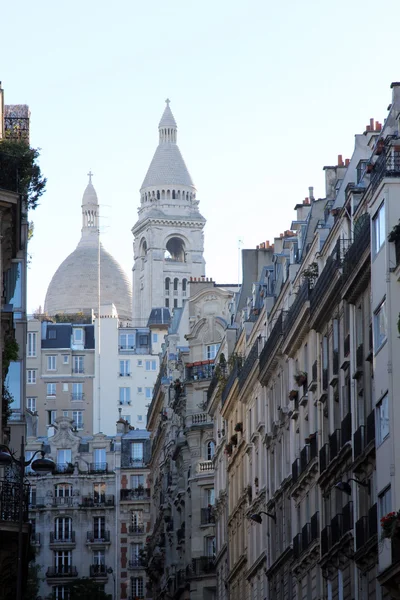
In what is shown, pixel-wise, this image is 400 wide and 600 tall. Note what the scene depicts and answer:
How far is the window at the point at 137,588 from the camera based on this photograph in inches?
5328

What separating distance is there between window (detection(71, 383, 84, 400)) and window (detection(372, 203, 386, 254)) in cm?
→ 14217

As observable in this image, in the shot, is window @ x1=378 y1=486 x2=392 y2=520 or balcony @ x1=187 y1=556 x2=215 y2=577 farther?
balcony @ x1=187 y1=556 x2=215 y2=577

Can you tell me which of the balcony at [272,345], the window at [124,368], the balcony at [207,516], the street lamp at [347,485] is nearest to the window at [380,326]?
the street lamp at [347,485]

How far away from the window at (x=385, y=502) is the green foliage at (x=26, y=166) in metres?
13.9

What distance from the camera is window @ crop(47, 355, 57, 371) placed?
186750 mm

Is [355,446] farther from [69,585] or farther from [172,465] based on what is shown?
[69,585]

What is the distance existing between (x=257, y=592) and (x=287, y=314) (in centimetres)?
1333

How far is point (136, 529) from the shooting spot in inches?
5448

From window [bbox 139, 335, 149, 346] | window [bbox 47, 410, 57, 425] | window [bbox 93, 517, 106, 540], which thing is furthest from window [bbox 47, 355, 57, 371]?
window [bbox 93, 517, 106, 540]

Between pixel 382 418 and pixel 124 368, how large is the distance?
150053 mm

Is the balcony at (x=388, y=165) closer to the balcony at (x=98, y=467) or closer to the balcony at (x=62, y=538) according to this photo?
the balcony at (x=62, y=538)

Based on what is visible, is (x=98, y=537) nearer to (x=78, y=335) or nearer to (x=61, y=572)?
(x=61, y=572)

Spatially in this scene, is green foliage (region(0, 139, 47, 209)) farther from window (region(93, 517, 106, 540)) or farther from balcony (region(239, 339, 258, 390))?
window (region(93, 517, 106, 540))

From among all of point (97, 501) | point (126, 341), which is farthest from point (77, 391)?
point (97, 501)
